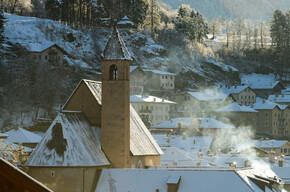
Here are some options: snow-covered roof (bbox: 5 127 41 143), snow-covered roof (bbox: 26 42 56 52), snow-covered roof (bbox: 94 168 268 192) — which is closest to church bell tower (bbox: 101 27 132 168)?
snow-covered roof (bbox: 94 168 268 192)

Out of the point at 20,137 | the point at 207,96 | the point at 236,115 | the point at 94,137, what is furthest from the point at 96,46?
the point at 94,137

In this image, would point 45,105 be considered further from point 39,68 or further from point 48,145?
point 48,145

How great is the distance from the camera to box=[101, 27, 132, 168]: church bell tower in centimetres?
3203

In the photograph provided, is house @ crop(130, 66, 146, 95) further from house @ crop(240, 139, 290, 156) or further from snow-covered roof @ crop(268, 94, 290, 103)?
snow-covered roof @ crop(268, 94, 290, 103)

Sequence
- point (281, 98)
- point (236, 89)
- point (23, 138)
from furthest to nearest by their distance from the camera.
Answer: point (236, 89) → point (281, 98) → point (23, 138)

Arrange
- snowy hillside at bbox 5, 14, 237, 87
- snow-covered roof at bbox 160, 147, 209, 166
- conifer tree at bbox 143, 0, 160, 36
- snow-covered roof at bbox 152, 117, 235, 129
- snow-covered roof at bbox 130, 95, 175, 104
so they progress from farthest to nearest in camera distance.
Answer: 1. conifer tree at bbox 143, 0, 160, 36
2. snowy hillside at bbox 5, 14, 237, 87
3. snow-covered roof at bbox 130, 95, 175, 104
4. snow-covered roof at bbox 152, 117, 235, 129
5. snow-covered roof at bbox 160, 147, 209, 166

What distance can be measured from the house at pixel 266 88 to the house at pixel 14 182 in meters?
141

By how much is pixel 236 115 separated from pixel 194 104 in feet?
30.2

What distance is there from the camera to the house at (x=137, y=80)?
4309 inches

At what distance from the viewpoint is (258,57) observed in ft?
532

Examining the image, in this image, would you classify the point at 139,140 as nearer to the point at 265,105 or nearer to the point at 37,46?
the point at 37,46

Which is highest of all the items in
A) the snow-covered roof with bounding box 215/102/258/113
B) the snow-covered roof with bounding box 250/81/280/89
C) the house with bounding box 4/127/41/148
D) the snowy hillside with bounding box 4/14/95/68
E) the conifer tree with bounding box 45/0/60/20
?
the conifer tree with bounding box 45/0/60/20

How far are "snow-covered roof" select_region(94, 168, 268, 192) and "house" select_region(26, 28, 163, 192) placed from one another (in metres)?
1.40

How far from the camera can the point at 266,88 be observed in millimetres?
140875
